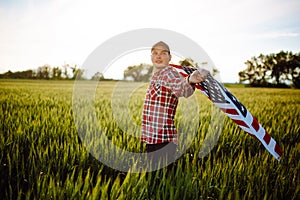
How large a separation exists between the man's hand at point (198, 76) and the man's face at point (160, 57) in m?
0.30

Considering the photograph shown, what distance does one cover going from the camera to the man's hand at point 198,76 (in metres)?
1.57

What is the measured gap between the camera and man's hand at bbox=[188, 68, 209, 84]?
1572 mm

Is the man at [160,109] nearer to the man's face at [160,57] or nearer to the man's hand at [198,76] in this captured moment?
the man's face at [160,57]

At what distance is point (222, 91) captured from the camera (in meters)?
1.98

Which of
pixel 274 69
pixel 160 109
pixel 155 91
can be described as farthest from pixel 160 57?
pixel 274 69

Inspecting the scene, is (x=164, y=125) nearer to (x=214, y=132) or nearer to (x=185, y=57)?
(x=185, y=57)

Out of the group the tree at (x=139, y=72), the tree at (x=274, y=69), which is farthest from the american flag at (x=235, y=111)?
the tree at (x=274, y=69)

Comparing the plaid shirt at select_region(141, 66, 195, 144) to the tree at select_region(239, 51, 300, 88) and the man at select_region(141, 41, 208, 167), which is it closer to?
the man at select_region(141, 41, 208, 167)


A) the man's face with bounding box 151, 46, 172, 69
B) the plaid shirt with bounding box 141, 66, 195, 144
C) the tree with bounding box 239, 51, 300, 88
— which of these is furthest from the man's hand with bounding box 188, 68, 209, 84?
the tree with bounding box 239, 51, 300, 88

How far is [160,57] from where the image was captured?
187cm

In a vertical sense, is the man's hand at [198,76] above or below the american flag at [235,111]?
above

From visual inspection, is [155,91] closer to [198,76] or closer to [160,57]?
[160,57]

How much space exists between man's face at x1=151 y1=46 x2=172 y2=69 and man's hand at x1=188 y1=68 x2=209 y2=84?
305mm

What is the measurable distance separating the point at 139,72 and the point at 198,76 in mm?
1109
